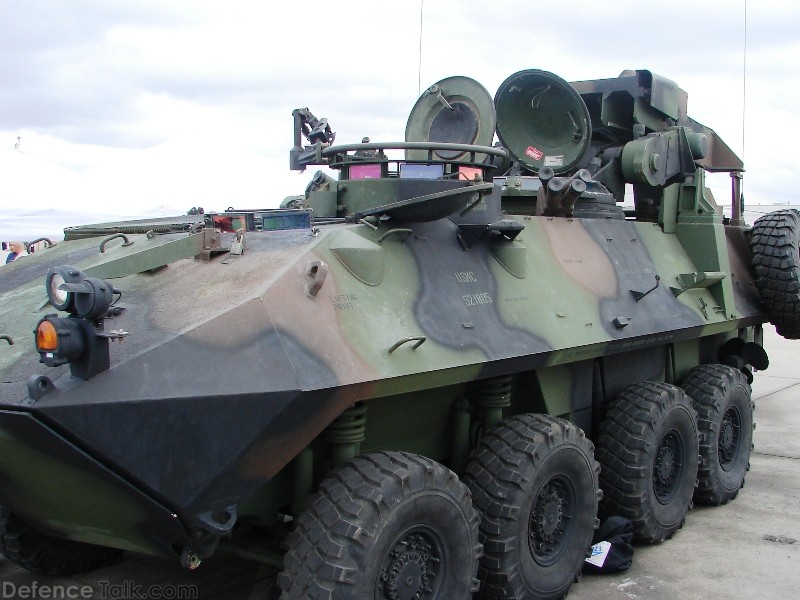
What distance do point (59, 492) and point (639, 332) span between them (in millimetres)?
3466

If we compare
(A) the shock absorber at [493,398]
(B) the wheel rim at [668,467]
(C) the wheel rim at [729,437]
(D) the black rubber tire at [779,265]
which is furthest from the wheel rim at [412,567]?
(D) the black rubber tire at [779,265]

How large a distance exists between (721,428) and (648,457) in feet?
5.11

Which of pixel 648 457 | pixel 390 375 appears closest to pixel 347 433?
pixel 390 375

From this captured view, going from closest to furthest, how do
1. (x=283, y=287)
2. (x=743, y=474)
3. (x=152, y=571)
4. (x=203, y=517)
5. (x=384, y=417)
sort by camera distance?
1. (x=203, y=517)
2. (x=283, y=287)
3. (x=384, y=417)
4. (x=152, y=571)
5. (x=743, y=474)

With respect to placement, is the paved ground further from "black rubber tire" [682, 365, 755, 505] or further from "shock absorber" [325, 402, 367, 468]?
"shock absorber" [325, 402, 367, 468]

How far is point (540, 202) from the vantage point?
236 inches

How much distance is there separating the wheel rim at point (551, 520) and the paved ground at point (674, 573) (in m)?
0.34

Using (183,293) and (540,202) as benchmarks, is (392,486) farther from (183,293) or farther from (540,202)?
(540,202)

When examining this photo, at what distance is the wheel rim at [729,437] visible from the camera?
713cm

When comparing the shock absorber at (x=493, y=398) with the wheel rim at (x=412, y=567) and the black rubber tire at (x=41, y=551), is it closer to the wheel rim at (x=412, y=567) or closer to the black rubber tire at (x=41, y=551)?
the wheel rim at (x=412, y=567)

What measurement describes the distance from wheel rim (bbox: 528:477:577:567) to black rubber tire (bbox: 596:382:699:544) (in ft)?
2.56

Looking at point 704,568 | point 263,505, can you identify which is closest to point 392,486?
point 263,505

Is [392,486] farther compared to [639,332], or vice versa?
[639,332]

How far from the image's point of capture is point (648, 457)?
582 centimetres
